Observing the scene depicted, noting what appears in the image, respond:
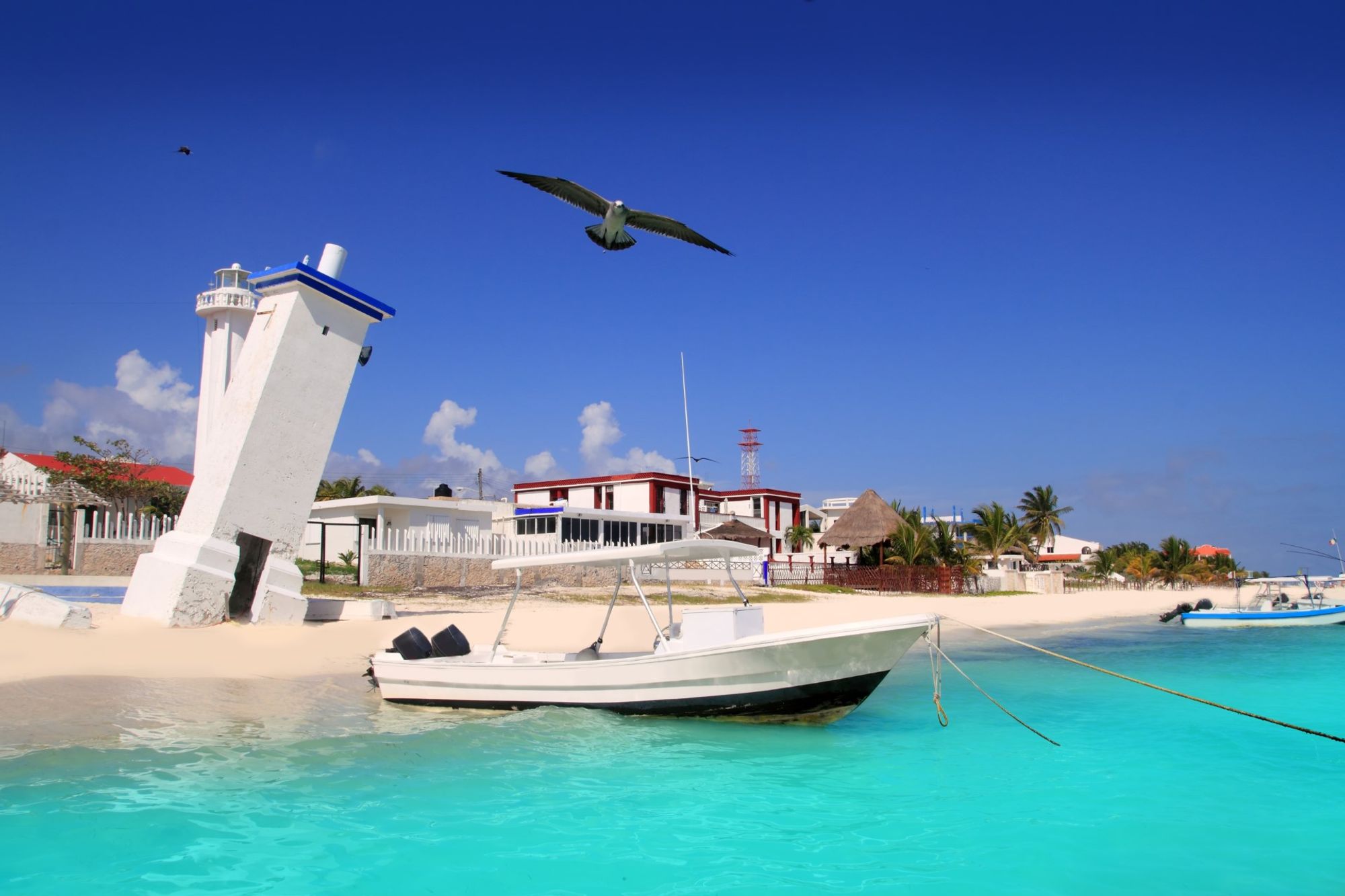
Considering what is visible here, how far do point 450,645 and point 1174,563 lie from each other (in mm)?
64982

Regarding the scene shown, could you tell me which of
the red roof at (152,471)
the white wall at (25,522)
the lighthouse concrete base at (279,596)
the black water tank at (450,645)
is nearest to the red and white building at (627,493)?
the red roof at (152,471)

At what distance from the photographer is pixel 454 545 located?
2770 centimetres

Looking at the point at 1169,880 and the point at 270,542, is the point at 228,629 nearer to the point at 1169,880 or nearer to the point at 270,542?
the point at 270,542

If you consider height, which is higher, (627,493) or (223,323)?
(223,323)

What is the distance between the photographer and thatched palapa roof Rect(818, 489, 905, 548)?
39.5 meters

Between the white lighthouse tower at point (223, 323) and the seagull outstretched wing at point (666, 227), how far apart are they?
28.3 metres

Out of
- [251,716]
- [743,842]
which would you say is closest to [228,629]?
[251,716]

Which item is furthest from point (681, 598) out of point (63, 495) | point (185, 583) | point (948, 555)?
point (948, 555)

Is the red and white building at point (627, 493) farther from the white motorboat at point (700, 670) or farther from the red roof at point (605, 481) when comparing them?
the white motorboat at point (700, 670)

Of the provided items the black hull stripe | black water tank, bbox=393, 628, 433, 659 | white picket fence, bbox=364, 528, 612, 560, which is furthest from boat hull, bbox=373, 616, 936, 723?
white picket fence, bbox=364, 528, 612, 560

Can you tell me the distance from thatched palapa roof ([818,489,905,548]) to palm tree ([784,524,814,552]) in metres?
14.1

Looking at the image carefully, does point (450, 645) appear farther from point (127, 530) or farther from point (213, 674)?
point (127, 530)

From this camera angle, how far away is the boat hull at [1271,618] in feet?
106

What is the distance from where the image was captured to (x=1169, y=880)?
6.56 metres
